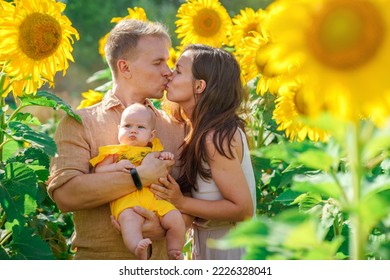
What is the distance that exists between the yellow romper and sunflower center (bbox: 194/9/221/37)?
5.32ft

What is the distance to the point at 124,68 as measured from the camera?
115 inches

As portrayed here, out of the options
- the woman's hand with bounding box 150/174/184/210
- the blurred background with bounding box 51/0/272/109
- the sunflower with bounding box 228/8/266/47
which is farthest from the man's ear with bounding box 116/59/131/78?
the blurred background with bounding box 51/0/272/109

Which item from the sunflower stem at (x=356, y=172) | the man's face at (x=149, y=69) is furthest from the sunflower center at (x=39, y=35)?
the sunflower stem at (x=356, y=172)

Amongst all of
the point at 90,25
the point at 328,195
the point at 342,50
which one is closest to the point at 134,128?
the point at 328,195

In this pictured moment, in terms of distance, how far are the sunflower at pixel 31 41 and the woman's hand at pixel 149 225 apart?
→ 549mm

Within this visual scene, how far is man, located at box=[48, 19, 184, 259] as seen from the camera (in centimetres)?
266

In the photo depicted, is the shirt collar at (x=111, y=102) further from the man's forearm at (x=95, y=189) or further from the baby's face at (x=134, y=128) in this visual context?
the man's forearm at (x=95, y=189)

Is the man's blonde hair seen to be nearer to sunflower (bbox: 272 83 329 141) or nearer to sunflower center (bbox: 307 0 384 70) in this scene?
sunflower (bbox: 272 83 329 141)

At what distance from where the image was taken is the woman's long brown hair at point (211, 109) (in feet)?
9.19

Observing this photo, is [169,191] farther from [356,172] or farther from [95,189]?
[356,172]
